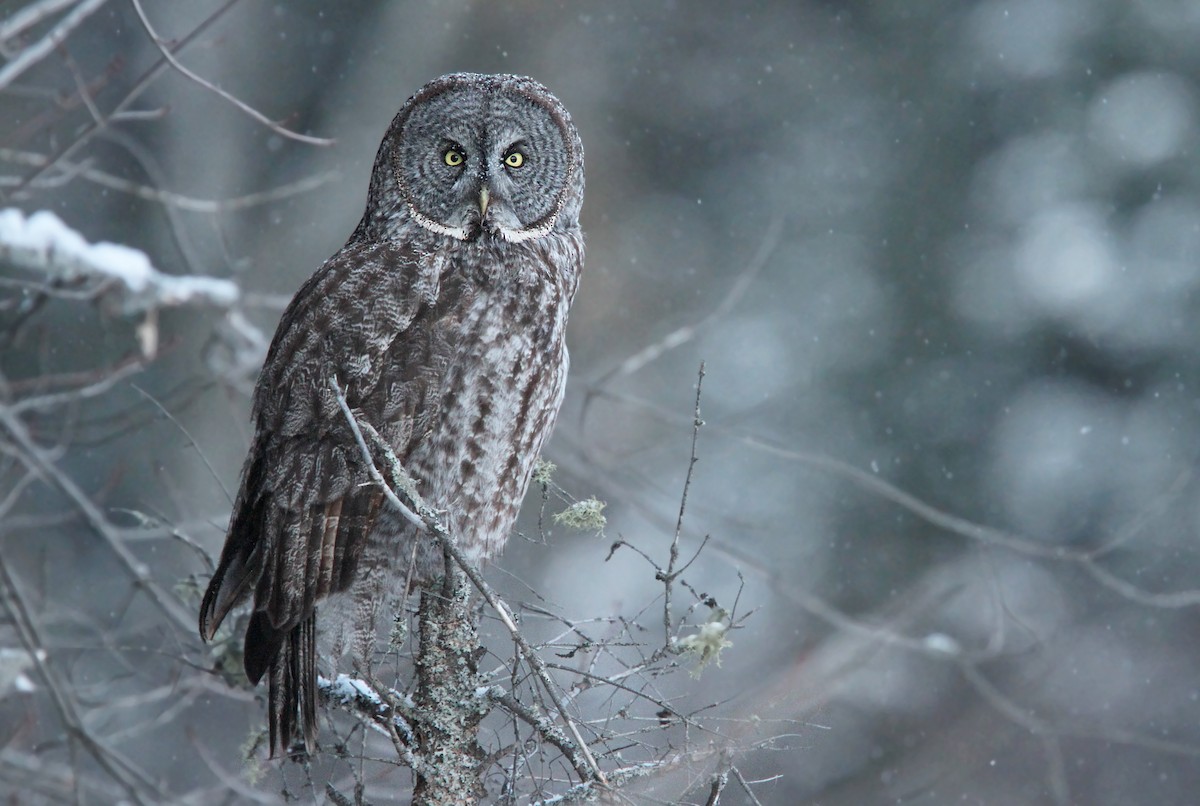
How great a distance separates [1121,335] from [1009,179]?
174cm

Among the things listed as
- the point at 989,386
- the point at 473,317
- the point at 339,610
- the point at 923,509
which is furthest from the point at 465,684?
the point at 989,386

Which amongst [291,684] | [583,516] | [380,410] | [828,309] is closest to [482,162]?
[380,410]

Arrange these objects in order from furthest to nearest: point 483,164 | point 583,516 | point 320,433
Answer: point 483,164, point 320,433, point 583,516

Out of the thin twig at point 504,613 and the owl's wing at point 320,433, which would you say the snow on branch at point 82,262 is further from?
the thin twig at point 504,613

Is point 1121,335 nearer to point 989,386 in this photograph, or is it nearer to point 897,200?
point 989,386

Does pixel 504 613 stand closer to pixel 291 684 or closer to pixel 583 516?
pixel 583 516

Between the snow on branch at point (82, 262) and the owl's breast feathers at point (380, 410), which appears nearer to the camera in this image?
the owl's breast feathers at point (380, 410)

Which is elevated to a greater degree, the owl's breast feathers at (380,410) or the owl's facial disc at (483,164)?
the owl's facial disc at (483,164)

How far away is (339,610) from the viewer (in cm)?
299

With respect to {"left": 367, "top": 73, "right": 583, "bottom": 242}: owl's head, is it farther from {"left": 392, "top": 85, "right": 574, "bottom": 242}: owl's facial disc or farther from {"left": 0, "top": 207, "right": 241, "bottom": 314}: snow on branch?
{"left": 0, "top": 207, "right": 241, "bottom": 314}: snow on branch

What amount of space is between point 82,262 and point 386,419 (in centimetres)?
158

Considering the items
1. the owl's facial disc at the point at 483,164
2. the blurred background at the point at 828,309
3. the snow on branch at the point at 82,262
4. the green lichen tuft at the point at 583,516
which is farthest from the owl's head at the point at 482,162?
the blurred background at the point at 828,309

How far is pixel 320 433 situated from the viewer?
9.68ft

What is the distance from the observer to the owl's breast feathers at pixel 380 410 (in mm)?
2918
